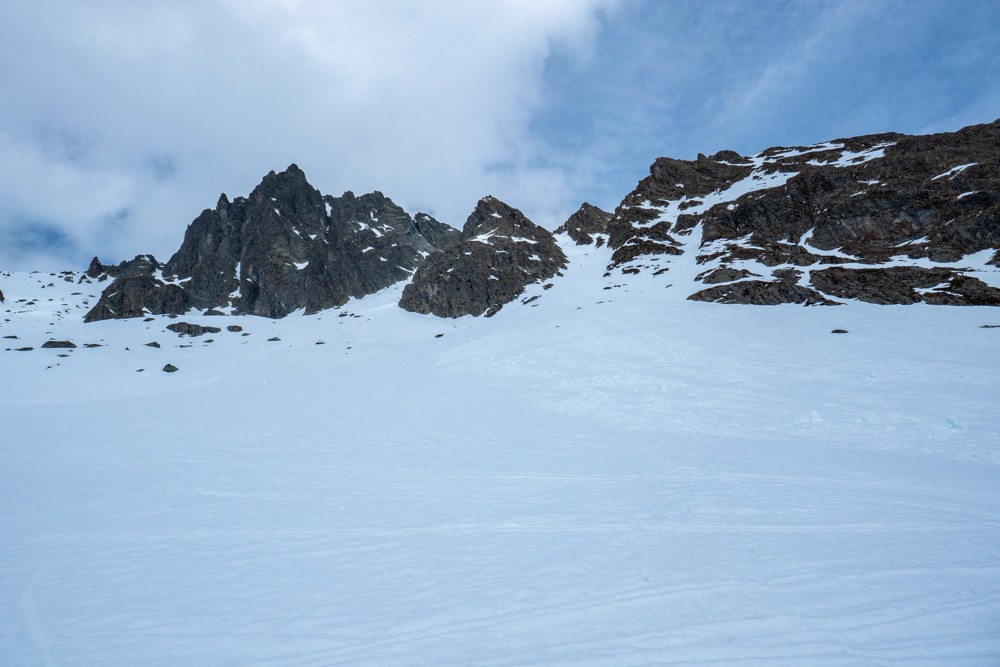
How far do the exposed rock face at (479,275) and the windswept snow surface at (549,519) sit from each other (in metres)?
42.9

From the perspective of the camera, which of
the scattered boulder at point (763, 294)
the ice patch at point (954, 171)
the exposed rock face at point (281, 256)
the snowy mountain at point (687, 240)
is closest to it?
the scattered boulder at point (763, 294)

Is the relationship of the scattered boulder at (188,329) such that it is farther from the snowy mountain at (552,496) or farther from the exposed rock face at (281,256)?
the exposed rock face at (281,256)

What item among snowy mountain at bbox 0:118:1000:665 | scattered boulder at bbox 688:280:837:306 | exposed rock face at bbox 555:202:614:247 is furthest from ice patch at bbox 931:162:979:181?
exposed rock face at bbox 555:202:614:247

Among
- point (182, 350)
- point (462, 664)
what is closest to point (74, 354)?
point (182, 350)

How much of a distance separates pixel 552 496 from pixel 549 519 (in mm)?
1289

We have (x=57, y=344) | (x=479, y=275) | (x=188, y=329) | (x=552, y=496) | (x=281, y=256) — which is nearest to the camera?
(x=552, y=496)

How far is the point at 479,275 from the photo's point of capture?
69.1 metres

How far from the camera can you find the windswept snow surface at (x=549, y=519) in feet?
16.7

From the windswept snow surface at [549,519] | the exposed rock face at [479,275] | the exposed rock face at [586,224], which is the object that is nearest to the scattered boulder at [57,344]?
the windswept snow surface at [549,519]

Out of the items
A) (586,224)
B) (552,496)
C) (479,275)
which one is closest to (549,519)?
(552,496)

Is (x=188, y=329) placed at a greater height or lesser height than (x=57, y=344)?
greater

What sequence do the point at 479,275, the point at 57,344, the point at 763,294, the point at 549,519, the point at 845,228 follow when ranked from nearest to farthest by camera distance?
the point at 549,519
the point at 763,294
the point at 57,344
the point at 845,228
the point at 479,275

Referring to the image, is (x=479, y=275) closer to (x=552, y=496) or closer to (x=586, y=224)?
(x=586, y=224)

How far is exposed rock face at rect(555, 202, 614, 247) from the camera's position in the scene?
91.6 meters
